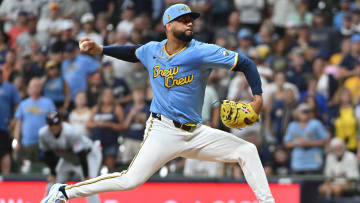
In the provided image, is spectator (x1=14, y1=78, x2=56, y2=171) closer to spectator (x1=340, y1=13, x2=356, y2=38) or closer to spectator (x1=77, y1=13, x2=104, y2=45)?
spectator (x1=77, y1=13, x2=104, y2=45)

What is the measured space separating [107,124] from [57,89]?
1.75 m

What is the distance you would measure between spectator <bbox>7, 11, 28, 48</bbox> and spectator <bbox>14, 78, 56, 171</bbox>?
11.1 ft

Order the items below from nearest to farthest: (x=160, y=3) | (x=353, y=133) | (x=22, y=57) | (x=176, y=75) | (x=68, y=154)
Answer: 1. (x=176, y=75)
2. (x=68, y=154)
3. (x=353, y=133)
4. (x=22, y=57)
5. (x=160, y=3)

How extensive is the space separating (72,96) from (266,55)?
3.87 m

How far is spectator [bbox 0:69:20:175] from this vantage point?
14227mm

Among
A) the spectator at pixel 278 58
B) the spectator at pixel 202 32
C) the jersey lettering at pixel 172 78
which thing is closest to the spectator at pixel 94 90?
the spectator at pixel 202 32

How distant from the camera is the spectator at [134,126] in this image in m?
13.9

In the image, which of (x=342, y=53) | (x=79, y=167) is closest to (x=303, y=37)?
(x=342, y=53)

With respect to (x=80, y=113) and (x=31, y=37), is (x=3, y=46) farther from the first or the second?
(x=80, y=113)

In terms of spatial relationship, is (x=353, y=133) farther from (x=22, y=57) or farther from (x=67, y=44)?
(x=22, y=57)

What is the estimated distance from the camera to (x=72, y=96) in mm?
15094

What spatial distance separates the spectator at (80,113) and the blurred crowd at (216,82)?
0.08ft

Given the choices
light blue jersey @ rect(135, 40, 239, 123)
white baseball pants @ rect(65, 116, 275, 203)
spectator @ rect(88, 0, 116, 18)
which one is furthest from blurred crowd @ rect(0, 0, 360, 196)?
light blue jersey @ rect(135, 40, 239, 123)

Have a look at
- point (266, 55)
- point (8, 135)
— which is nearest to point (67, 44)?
point (8, 135)
